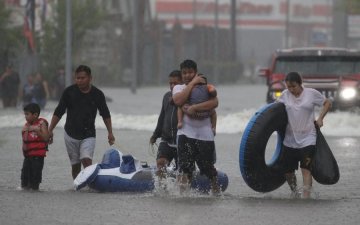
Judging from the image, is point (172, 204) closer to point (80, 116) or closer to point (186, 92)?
point (186, 92)

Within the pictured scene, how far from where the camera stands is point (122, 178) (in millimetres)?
14227

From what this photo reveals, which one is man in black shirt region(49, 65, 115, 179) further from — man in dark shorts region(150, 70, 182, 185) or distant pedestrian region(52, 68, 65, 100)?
distant pedestrian region(52, 68, 65, 100)

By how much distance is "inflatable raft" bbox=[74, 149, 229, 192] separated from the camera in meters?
14.1

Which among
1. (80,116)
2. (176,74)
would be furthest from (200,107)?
(80,116)

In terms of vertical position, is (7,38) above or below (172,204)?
below

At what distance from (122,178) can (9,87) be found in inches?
1048

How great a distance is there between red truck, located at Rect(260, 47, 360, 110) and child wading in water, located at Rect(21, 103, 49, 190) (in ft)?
44.4

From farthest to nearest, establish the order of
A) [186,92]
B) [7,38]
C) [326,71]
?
[7,38] < [326,71] < [186,92]

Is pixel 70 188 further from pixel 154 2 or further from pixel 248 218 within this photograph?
pixel 154 2

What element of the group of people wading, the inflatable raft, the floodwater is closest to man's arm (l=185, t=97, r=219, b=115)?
the group of people wading

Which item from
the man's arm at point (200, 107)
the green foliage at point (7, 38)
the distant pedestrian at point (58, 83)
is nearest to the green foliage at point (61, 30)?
the distant pedestrian at point (58, 83)

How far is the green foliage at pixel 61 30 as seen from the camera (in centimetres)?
4741

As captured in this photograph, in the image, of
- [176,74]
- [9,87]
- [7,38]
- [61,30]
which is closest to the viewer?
[176,74]

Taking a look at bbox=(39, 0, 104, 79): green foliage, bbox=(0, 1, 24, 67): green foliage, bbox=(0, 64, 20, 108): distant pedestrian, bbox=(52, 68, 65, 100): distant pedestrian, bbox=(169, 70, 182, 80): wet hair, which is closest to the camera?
bbox=(169, 70, 182, 80): wet hair
